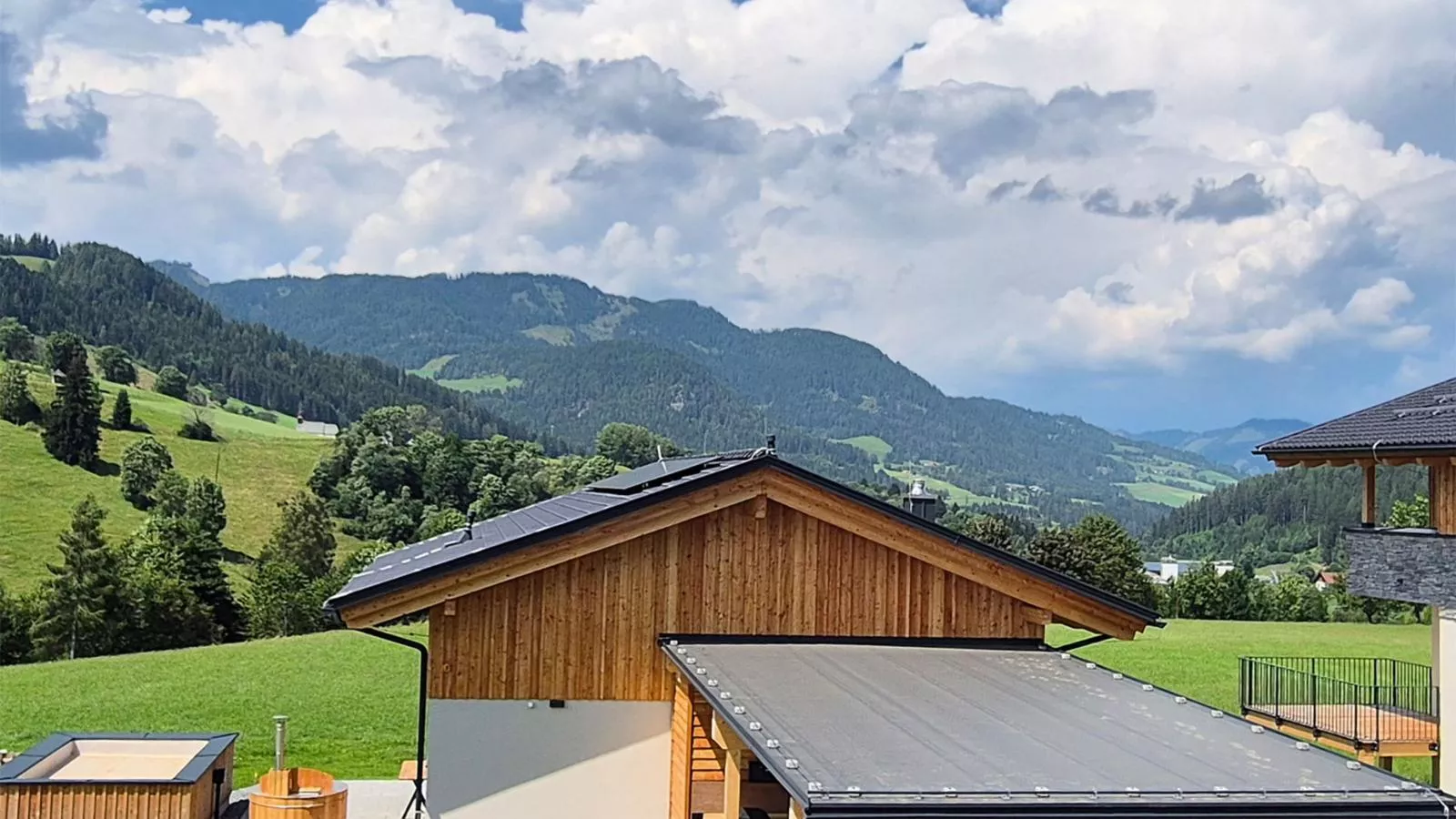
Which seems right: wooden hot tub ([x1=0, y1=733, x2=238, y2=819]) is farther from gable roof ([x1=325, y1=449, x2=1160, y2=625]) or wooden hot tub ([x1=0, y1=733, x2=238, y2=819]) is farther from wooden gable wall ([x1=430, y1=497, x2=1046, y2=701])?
wooden gable wall ([x1=430, y1=497, x2=1046, y2=701])

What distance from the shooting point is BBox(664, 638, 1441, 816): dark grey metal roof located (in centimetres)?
644

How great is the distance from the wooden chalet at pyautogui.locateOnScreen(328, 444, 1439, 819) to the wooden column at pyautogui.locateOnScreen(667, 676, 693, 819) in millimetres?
25

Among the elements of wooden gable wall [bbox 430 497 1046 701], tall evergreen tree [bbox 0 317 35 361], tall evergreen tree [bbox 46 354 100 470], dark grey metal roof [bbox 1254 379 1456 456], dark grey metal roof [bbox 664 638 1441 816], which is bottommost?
dark grey metal roof [bbox 664 638 1441 816]

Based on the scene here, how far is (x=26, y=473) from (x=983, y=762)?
89811mm

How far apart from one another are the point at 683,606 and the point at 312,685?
92.8ft

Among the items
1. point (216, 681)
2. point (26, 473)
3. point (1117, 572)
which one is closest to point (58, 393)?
point (26, 473)

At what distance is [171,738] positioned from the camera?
16344mm

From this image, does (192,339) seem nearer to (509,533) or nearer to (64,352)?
(64,352)

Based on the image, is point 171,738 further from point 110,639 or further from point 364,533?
point 364,533

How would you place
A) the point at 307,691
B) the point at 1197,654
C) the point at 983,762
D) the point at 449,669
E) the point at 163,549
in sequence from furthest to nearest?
the point at 163,549 → the point at 1197,654 → the point at 307,691 → the point at 449,669 → the point at 983,762

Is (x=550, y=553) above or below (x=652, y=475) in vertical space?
below

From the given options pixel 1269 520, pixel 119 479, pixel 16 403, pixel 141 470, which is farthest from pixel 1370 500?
pixel 1269 520

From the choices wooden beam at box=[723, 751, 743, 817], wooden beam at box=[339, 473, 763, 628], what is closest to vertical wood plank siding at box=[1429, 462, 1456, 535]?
wooden beam at box=[339, 473, 763, 628]

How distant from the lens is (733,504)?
1205 centimetres
